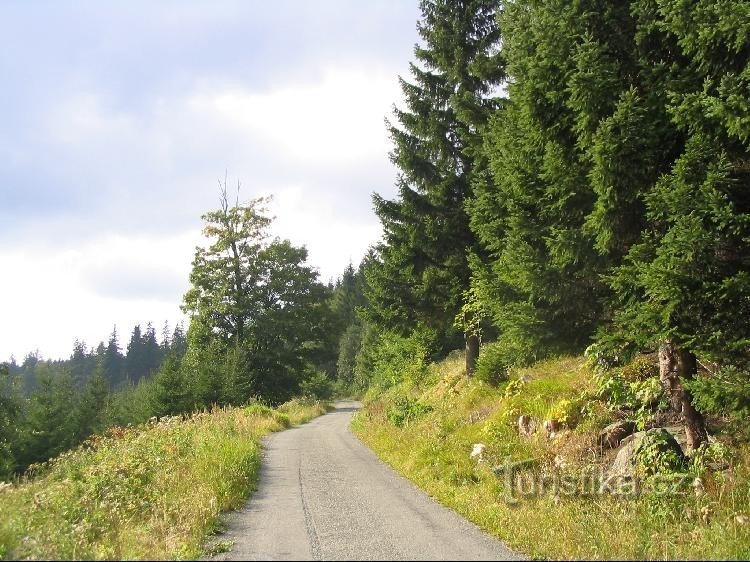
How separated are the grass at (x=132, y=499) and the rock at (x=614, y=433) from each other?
5.94 meters

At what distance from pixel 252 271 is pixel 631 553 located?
34.0 m

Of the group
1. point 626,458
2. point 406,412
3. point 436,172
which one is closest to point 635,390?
point 626,458

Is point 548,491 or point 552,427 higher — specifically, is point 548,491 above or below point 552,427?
below

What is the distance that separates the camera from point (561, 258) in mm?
7891

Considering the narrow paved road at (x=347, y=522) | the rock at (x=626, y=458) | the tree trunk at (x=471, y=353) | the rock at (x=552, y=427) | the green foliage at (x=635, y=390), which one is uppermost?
the tree trunk at (x=471, y=353)

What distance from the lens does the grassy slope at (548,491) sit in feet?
18.4

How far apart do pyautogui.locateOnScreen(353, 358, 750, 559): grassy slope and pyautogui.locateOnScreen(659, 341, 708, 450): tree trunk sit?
1.99 ft

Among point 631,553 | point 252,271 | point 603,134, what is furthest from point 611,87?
point 252,271

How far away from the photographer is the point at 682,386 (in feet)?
22.8

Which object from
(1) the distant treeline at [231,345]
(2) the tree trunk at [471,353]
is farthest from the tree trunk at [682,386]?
(1) the distant treeline at [231,345]

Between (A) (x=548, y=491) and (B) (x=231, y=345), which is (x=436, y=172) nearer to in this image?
(A) (x=548, y=491)

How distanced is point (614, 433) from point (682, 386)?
1806 mm

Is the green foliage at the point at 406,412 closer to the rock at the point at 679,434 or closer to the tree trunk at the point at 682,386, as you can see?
the rock at the point at 679,434

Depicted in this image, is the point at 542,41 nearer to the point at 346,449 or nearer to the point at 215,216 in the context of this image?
the point at 346,449
